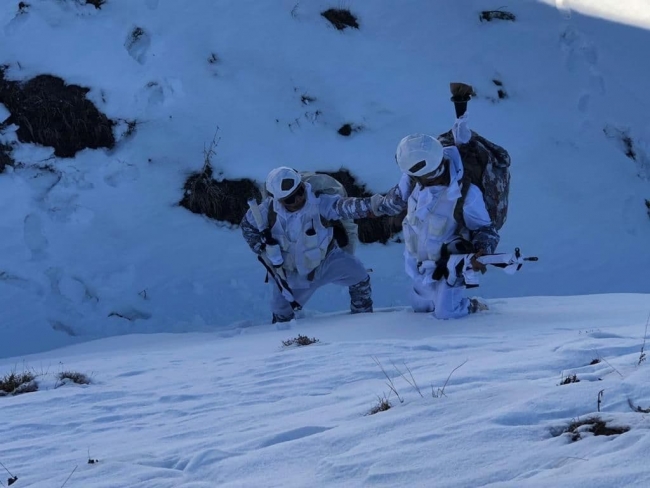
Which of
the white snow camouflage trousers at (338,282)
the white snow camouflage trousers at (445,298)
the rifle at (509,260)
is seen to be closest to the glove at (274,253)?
the white snow camouflage trousers at (338,282)

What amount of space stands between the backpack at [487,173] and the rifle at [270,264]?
78.2 inches

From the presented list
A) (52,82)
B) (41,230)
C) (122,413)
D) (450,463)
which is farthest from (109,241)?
(450,463)

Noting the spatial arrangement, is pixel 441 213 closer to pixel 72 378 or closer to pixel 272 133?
pixel 72 378

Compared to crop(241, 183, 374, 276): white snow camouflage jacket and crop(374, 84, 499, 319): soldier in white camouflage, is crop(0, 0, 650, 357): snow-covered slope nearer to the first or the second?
crop(241, 183, 374, 276): white snow camouflage jacket

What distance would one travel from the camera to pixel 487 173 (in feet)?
24.4

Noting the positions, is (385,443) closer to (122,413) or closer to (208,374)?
(122,413)

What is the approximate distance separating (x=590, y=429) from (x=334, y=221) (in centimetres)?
541

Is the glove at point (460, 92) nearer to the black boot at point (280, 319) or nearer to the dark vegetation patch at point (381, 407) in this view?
the black boot at point (280, 319)

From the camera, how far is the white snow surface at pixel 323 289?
363 centimetres

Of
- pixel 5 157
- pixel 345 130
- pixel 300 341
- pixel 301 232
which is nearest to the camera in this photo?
pixel 300 341

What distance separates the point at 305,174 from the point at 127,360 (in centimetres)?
283

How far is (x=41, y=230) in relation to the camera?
1031 centimetres

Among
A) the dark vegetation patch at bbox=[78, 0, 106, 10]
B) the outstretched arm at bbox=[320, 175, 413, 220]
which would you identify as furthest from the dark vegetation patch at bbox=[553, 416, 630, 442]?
the dark vegetation patch at bbox=[78, 0, 106, 10]

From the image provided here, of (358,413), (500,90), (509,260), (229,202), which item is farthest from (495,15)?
(358,413)
